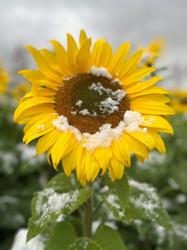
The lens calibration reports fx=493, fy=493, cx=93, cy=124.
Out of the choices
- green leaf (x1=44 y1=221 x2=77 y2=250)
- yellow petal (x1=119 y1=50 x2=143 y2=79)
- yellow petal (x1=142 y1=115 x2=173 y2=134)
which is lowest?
green leaf (x1=44 y1=221 x2=77 y2=250)

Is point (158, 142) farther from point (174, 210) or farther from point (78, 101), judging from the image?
point (174, 210)

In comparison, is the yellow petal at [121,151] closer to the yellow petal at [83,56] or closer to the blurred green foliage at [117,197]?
the blurred green foliage at [117,197]

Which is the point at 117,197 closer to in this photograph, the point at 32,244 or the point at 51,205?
the point at 51,205

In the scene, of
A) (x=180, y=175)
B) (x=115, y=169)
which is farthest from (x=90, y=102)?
(x=180, y=175)

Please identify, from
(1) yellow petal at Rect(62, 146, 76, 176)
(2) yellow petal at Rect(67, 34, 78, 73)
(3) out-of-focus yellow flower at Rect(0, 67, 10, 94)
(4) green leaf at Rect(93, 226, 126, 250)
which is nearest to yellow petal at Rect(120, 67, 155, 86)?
(2) yellow petal at Rect(67, 34, 78, 73)

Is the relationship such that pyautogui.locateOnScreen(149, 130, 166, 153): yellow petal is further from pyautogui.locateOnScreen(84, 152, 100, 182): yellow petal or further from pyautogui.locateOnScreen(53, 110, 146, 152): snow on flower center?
pyautogui.locateOnScreen(84, 152, 100, 182): yellow petal
